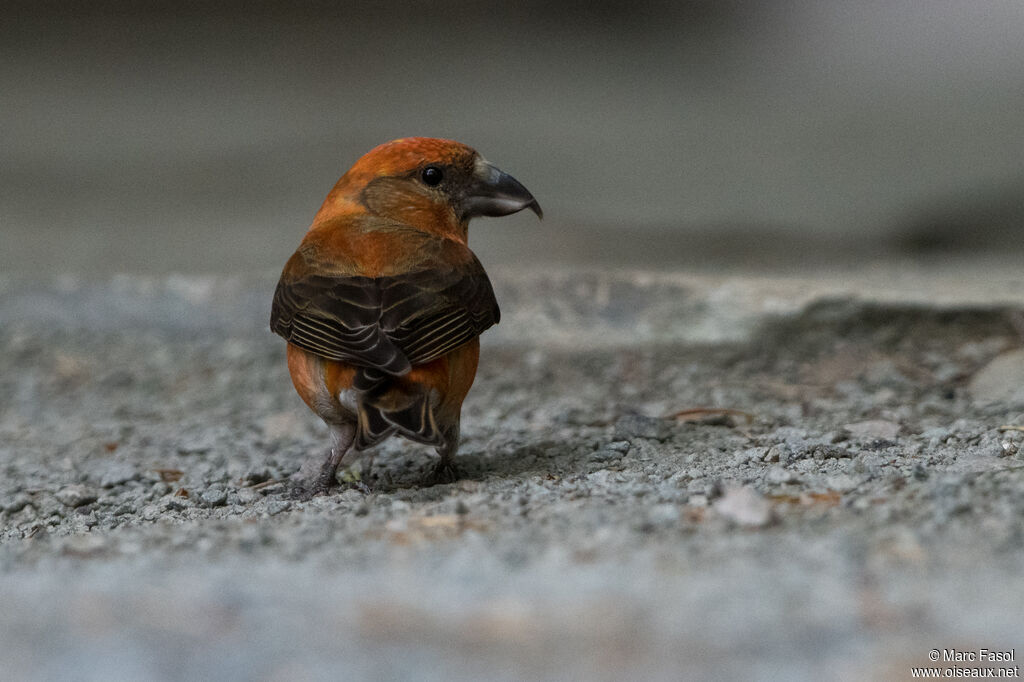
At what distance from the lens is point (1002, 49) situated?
28.0 feet

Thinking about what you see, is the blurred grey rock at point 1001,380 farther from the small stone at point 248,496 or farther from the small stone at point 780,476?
the small stone at point 248,496

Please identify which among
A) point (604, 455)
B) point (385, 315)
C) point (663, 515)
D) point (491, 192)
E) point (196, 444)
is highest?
point (491, 192)

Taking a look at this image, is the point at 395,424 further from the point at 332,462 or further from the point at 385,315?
the point at 332,462

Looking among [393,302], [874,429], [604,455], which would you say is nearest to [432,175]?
[393,302]

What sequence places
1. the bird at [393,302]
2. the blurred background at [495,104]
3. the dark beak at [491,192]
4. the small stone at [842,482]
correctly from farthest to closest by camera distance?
the blurred background at [495,104] → the dark beak at [491,192] → the bird at [393,302] → the small stone at [842,482]

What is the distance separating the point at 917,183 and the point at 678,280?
9.67 feet

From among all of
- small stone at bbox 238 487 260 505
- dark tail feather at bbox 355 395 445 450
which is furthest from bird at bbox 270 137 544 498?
small stone at bbox 238 487 260 505

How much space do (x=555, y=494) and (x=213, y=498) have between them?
1.28 m


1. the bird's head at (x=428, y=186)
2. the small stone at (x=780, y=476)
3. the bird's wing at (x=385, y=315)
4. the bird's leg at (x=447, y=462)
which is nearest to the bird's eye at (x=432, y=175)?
the bird's head at (x=428, y=186)

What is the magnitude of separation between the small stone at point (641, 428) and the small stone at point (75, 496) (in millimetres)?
1983

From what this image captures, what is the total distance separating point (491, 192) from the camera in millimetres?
4344

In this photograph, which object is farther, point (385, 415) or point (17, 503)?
point (17, 503)

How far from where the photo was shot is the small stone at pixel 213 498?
3.74 meters

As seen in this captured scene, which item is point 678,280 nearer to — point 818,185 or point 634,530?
point 818,185
